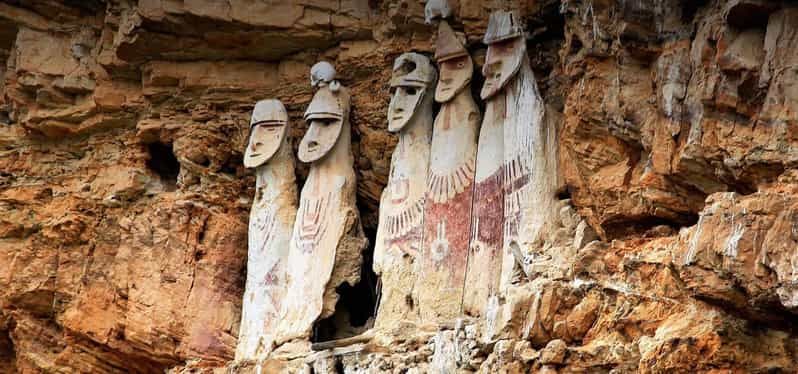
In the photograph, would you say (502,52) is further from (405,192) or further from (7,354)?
(7,354)

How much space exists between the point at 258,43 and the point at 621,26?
11.5 feet

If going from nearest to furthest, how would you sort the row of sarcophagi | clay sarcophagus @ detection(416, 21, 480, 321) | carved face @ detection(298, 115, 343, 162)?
1. the row of sarcophagi
2. clay sarcophagus @ detection(416, 21, 480, 321)
3. carved face @ detection(298, 115, 343, 162)

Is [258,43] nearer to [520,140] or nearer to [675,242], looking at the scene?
[520,140]

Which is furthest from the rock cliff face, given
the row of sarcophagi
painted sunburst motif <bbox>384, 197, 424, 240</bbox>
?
painted sunburst motif <bbox>384, 197, 424, 240</bbox>

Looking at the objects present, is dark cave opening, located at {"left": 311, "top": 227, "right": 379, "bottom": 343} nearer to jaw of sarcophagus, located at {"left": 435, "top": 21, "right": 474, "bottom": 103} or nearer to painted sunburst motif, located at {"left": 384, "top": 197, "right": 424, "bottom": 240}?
painted sunburst motif, located at {"left": 384, "top": 197, "right": 424, "bottom": 240}

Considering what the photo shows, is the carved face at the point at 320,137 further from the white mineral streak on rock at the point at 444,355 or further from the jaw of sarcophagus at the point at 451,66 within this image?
the white mineral streak on rock at the point at 444,355

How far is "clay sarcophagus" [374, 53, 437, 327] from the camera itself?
9.53m

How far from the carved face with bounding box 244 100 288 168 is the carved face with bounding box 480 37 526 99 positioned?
1.76 meters

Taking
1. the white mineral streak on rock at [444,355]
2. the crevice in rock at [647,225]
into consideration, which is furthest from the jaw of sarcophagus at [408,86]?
the crevice in rock at [647,225]

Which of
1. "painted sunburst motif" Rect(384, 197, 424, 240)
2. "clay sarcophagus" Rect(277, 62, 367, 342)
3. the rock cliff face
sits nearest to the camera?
the rock cliff face

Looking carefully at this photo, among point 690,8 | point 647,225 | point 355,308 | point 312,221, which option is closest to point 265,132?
point 312,221

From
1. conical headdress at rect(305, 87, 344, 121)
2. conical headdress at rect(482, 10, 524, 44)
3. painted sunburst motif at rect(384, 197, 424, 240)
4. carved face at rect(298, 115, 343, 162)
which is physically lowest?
painted sunburst motif at rect(384, 197, 424, 240)

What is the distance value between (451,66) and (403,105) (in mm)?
396

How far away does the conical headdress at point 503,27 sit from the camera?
9445mm
